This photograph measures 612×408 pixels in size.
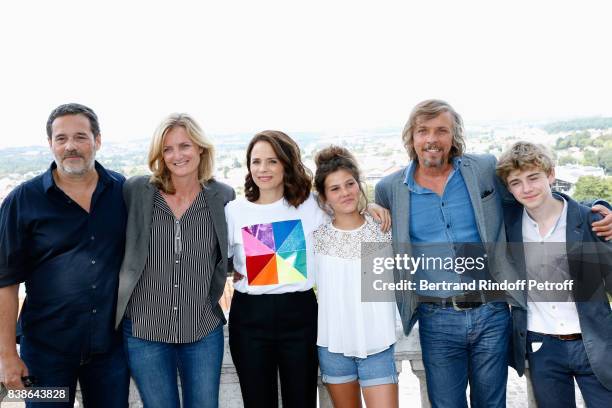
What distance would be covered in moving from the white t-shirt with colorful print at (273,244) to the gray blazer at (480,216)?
0.47m

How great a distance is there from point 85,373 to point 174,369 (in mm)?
507

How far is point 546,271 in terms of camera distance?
8.82 feet

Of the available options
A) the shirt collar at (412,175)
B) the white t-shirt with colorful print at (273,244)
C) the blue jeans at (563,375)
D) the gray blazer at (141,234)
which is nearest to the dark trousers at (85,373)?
the gray blazer at (141,234)

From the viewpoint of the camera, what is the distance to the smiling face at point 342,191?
2.78 metres

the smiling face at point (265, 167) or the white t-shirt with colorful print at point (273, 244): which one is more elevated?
the smiling face at point (265, 167)

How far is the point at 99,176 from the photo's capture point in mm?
2859

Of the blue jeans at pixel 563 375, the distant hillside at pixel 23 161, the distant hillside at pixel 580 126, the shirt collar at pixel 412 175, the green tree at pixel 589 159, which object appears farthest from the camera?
the distant hillside at pixel 580 126

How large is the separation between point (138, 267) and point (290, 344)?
947 millimetres

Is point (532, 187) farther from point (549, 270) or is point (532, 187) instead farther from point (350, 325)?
point (350, 325)

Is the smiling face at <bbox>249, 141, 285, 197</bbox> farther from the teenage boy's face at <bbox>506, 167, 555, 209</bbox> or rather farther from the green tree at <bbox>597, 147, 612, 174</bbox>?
the green tree at <bbox>597, 147, 612, 174</bbox>

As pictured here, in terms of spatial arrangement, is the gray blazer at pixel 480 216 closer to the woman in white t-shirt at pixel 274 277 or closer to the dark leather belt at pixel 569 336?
the woman in white t-shirt at pixel 274 277

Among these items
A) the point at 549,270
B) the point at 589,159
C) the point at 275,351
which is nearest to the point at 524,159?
the point at 549,270

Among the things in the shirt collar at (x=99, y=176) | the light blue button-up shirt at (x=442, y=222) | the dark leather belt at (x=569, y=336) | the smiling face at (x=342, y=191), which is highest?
the shirt collar at (x=99, y=176)

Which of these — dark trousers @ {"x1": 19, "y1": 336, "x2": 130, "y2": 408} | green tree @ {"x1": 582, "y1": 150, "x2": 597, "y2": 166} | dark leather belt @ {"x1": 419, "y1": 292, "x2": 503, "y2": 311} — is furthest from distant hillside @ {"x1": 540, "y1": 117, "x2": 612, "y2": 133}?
dark trousers @ {"x1": 19, "y1": 336, "x2": 130, "y2": 408}
